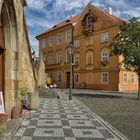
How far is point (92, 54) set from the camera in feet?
141

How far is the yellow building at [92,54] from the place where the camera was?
39312mm

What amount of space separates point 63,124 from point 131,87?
3317cm

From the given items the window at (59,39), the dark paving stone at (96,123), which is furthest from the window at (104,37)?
the dark paving stone at (96,123)

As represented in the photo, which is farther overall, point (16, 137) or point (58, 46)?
point (58, 46)

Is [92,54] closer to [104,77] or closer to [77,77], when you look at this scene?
[104,77]

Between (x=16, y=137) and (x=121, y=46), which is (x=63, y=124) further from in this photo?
(x=121, y=46)

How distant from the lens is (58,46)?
50312 millimetres

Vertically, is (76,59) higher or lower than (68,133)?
higher

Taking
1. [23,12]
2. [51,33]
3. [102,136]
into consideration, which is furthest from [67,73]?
[102,136]

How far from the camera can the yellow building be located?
3931cm

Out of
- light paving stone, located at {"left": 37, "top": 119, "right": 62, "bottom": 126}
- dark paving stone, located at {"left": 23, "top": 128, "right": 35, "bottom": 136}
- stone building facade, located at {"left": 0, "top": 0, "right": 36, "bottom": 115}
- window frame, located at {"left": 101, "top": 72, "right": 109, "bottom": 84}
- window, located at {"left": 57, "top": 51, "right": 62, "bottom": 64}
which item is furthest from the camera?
window, located at {"left": 57, "top": 51, "right": 62, "bottom": 64}

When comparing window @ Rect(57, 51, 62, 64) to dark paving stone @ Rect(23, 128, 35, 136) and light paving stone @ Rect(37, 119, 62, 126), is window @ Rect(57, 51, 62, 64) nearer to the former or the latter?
light paving stone @ Rect(37, 119, 62, 126)

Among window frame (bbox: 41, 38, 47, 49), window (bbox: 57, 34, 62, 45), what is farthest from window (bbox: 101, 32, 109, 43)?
window frame (bbox: 41, 38, 47, 49)

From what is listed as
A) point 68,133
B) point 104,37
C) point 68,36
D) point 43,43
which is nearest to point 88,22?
point 104,37
